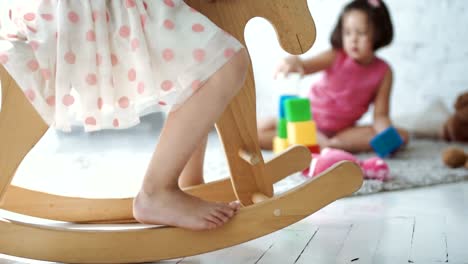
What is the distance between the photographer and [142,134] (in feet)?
8.77

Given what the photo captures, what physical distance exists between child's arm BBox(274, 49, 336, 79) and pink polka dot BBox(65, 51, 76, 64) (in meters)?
1.20

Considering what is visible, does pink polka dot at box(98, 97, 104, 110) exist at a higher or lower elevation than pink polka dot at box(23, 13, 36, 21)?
lower

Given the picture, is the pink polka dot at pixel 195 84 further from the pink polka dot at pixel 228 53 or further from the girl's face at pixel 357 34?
the girl's face at pixel 357 34

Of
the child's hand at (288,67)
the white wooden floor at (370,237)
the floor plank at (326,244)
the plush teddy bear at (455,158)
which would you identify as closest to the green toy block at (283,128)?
the child's hand at (288,67)

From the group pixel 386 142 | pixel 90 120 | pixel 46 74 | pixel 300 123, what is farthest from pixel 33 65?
pixel 386 142

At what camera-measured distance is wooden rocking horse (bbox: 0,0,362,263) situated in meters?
1.09

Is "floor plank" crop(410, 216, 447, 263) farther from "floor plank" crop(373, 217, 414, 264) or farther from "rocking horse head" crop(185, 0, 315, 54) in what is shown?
"rocking horse head" crop(185, 0, 315, 54)

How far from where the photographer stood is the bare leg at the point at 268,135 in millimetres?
2307

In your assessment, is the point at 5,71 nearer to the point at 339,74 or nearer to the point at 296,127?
the point at 296,127

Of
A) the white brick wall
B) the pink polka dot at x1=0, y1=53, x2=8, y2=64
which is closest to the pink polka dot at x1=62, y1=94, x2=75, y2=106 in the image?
the pink polka dot at x1=0, y1=53, x2=8, y2=64

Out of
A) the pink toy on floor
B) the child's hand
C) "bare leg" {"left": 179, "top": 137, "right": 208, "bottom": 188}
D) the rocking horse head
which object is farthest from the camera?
the child's hand

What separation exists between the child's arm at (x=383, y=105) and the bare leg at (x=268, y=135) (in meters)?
0.19

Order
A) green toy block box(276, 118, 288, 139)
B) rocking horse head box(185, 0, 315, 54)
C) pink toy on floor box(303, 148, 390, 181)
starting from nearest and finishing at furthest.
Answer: rocking horse head box(185, 0, 315, 54)
pink toy on floor box(303, 148, 390, 181)
green toy block box(276, 118, 288, 139)

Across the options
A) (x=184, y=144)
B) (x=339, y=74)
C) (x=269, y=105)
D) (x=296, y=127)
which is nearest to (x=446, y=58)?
(x=339, y=74)
